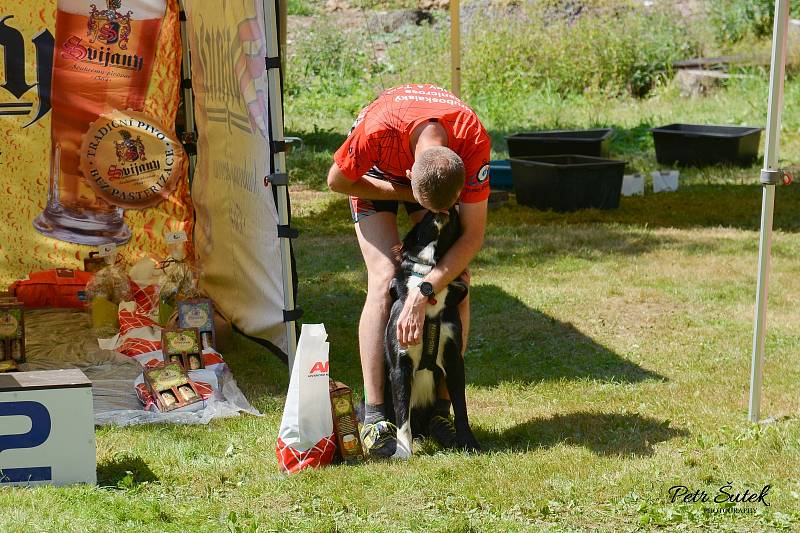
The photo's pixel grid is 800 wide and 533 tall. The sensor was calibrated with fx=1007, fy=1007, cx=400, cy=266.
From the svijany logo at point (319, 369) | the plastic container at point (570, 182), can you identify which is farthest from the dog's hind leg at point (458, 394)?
the plastic container at point (570, 182)

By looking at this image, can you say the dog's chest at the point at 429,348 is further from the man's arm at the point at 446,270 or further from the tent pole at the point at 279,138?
the tent pole at the point at 279,138

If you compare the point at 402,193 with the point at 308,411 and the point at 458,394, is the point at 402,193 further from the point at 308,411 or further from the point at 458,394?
the point at 308,411

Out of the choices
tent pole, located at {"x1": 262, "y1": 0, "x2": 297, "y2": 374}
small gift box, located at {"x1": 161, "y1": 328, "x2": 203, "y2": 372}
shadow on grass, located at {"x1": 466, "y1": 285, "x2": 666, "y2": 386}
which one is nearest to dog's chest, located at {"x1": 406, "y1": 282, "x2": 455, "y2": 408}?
tent pole, located at {"x1": 262, "y1": 0, "x2": 297, "y2": 374}

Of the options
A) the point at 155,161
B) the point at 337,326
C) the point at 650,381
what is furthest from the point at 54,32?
the point at 650,381

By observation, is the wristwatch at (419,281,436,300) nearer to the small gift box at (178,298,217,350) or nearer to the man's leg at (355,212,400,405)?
the man's leg at (355,212,400,405)

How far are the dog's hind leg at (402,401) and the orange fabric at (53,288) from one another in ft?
9.41

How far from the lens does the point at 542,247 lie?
8.10 m

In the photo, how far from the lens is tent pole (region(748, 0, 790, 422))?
13.0 feet

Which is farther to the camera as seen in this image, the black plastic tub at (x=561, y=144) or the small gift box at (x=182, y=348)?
the black plastic tub at (x=561, y=144)

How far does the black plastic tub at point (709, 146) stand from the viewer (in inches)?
433

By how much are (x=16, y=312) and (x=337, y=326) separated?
1862mm

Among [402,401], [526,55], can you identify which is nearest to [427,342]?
[402,401]

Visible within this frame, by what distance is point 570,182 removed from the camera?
30.3ft

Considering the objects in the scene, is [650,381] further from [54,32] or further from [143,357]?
[54,32]
